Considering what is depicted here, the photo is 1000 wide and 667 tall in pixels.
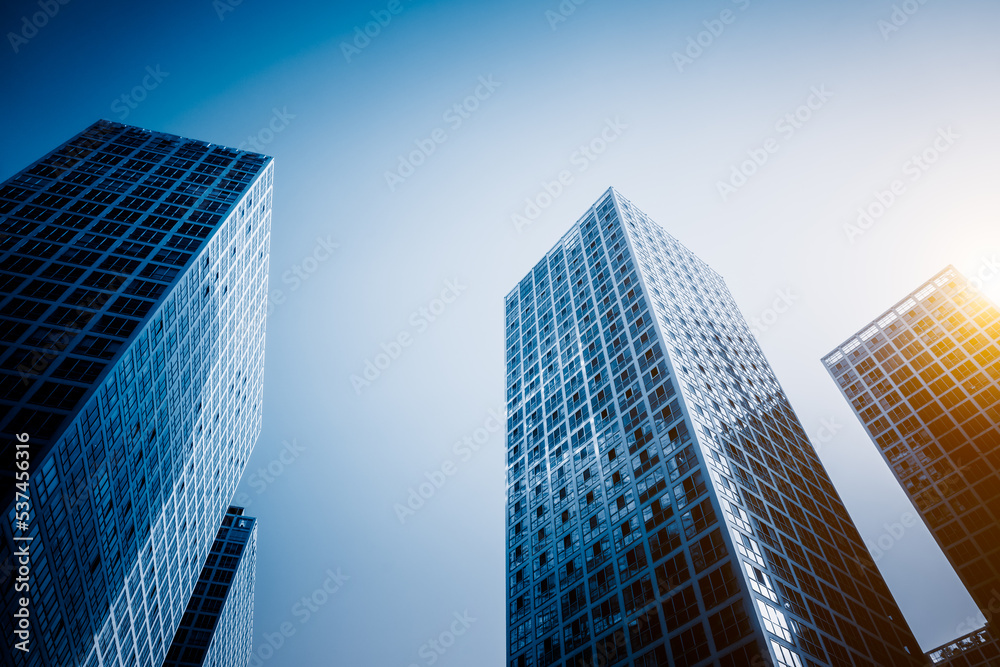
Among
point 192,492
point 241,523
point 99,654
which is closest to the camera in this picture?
point 99,654

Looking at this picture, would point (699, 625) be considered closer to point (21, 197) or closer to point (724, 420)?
point (724, 420)

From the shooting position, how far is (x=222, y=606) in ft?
421

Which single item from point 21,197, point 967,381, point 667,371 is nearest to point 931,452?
point 967,381

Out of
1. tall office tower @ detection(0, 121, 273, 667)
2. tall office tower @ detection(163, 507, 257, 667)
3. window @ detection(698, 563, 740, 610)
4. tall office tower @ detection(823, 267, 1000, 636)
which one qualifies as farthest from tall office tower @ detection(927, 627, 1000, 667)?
tall office tower @ detection(163, 507, 257, 667)

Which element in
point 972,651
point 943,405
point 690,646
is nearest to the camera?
point 690,646

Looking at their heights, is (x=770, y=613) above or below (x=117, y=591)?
below

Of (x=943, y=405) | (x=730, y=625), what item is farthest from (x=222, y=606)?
(x=943, y=405)

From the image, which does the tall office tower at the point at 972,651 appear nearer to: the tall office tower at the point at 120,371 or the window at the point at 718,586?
the window at the point at 718,586

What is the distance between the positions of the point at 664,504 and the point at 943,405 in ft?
211

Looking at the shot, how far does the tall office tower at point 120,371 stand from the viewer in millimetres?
54531

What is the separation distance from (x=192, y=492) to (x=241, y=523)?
66.1 meters

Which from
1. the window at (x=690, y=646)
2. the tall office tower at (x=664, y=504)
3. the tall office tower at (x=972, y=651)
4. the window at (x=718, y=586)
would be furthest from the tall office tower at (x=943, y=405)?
the window at (x=690, y=646)

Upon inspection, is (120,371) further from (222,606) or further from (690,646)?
(222,606)

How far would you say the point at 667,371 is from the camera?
7288 centimetres
